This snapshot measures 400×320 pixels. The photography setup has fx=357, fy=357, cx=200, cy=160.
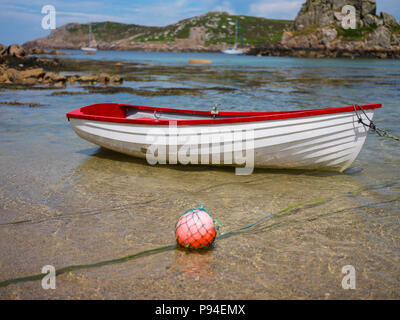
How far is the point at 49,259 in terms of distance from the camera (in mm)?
4523

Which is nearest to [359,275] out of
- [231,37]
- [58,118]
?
[58,118]

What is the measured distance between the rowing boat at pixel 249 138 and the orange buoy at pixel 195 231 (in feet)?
9.93

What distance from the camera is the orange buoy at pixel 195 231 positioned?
4.64 meters

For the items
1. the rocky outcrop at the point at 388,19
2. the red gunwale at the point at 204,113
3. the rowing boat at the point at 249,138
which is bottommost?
the rowing boat at the point at 249,138

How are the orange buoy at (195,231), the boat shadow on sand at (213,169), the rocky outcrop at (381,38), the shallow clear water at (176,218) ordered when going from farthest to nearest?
the rocky outcrop at (381,38), the boat shadow on sand at (213,169), the orange buoy at (195,231), the shallow clear water at (176,218)

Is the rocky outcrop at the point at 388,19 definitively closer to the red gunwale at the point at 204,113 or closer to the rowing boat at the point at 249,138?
the red gunwale at the point at 204,113

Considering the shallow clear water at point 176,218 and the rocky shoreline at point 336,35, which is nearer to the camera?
the shallow clear water at point 176,218

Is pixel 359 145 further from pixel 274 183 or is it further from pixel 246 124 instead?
pixel 246 124

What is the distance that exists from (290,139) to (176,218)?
303 centimetres

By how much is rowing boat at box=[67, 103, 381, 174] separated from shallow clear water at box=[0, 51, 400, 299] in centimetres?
40

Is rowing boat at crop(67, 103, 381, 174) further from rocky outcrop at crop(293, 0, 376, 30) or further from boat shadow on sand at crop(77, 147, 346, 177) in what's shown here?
rocky outcrop at crop(293, 0, 376, 30)

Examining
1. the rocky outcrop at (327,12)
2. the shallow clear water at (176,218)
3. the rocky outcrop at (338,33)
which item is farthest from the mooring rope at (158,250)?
the rocky outcrop at (327,12)

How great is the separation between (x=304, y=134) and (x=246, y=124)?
1.19 m

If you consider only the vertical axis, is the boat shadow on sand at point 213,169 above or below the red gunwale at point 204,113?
below
